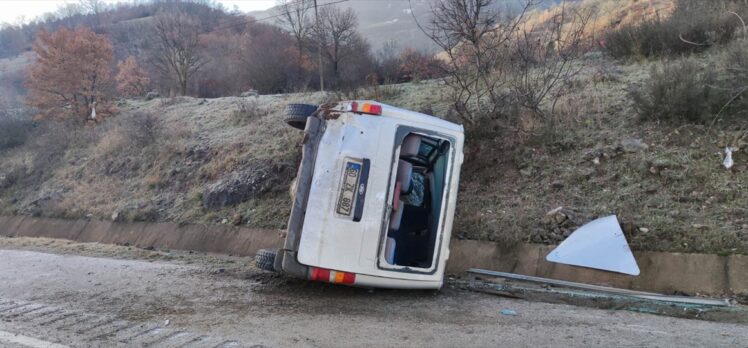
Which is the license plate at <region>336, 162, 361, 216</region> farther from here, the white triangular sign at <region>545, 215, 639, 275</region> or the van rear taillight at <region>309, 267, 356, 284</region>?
the white triangular sign at <region>545, 215, 639, 275</region>

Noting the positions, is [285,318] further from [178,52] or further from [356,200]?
[178,52]

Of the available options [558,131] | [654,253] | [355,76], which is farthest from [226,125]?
[654,253]

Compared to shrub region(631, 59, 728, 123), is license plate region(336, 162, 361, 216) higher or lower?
lower

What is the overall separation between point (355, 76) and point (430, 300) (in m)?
16.6

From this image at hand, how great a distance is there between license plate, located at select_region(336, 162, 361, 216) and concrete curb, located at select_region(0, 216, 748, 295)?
2650 mm

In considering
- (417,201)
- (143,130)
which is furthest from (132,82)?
(417,201)

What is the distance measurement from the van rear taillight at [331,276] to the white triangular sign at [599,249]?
9.67 feet

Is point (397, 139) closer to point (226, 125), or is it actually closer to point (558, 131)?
point (558, 131)

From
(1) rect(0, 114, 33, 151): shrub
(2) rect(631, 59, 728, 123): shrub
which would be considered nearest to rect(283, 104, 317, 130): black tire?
(2) rect(631, 59, 728, 123): shrub

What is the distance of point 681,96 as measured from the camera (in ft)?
25.7

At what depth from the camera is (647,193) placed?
22.7 ft

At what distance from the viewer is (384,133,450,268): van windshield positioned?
590 centimetres

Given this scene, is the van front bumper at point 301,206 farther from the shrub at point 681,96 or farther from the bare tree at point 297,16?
the bare tree at point 297,16

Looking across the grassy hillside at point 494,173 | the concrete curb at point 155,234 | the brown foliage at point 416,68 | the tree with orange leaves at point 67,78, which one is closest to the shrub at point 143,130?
the grassy hillside at point 494,173
